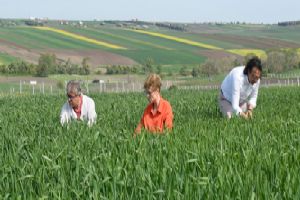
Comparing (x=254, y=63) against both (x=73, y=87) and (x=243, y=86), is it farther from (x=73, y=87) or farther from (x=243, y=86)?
(x=73, y=87)

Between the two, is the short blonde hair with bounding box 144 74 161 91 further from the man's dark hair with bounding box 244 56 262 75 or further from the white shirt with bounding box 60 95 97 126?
the man's dark hair with bounding box 244 56 262 75

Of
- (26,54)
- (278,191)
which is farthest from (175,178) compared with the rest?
(26,54)

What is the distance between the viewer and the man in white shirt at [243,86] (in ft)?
28.1

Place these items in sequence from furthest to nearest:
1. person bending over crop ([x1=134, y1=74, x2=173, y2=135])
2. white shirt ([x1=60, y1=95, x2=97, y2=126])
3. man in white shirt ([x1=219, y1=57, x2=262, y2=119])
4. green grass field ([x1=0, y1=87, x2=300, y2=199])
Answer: man in white shirt ([x1=219, y1=57, x2=262, y2=119]) < white shirt ([x1=60, y1=95, x2=97, y2=126]) < person bending over crop ([x1=134, y1=74, x2=173, y2=135]) < green grass field ([x1=0, y1=87, x2=300, y2=199])

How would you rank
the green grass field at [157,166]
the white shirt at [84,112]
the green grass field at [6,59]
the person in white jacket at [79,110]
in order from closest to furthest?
1. the green grass field at [157,166]
2. the person in white jacket at [79,110]
3. the white shirt at [84,112]
4. the green grass field at [6,59]

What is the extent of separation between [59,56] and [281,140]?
76.7 m

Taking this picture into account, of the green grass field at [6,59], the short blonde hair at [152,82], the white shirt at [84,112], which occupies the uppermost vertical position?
the short blonde hair at [152,82]

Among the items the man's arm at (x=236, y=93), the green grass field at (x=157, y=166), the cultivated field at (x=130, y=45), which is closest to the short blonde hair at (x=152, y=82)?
the green grass field at (x=157, y=166)

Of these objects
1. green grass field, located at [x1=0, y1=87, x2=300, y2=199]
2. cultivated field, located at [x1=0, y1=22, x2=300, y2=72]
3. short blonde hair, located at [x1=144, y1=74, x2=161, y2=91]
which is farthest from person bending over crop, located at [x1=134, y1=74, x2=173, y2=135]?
cultivated field, located at [x1=0, y1=22, x2=300, y2=72]

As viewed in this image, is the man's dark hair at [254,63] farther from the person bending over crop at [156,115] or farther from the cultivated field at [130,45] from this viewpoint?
the cultivated field at [130,45]

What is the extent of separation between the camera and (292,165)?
4.69 meters

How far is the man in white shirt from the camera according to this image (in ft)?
28.1

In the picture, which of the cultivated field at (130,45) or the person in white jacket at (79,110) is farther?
the cultivated field at (130,45)

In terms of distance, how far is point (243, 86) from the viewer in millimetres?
9094
